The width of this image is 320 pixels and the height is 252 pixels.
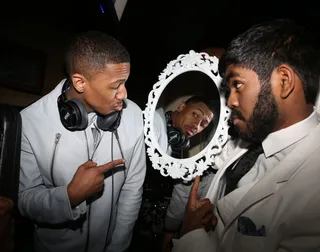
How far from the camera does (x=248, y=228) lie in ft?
2.47

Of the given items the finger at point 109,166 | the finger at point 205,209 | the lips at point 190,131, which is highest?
the lips at point 190,131

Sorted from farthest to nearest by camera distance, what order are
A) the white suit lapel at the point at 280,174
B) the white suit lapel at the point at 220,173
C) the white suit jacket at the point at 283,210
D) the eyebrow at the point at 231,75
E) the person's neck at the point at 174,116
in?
the person's neck at the point at 174,116 < the white suit lapel at the point at 220,173 < the eyebrow at the point at 231,75 < the white suit lapel at the point at 280,174 < the white suit jacket at the point at 283,210

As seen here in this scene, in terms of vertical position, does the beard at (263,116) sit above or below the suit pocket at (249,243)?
above

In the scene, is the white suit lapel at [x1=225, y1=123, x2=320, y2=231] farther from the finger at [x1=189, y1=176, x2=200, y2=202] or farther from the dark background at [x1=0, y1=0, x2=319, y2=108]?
the dark background at [x1=0, y1=0, x2=319, y2=108]

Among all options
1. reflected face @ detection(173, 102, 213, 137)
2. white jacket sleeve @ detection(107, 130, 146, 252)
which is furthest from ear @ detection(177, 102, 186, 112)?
white jacket sleeve @ detection(107, 130, 146, 252)

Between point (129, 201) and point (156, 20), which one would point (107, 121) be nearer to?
point (129, 201)

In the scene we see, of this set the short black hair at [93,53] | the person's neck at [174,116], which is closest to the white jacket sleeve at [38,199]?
the short black hair at [93,53]

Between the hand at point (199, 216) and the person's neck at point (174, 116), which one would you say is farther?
the person's neck at point (174, 116)

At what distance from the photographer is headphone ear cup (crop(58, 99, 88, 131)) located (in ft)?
3.04

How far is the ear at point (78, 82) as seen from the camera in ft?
3.17

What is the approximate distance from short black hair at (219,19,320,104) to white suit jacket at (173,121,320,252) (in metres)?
0.18

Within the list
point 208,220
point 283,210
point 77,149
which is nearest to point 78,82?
point 77,149

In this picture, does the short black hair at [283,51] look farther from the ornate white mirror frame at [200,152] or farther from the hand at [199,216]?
the hand at [199,216]

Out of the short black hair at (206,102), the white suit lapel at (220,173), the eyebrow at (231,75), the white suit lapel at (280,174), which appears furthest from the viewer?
the short black hair at (206,102)
